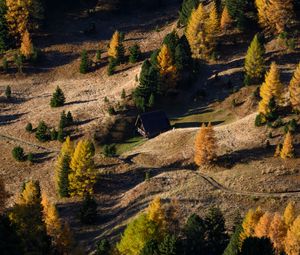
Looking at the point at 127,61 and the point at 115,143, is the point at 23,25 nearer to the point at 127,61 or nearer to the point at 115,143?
the point at 127,61

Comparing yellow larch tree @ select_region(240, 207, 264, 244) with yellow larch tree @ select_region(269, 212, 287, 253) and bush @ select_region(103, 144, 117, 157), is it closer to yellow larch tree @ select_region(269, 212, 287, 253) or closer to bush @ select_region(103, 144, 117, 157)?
yellow larch tree @ select_region(269, 212, 287, 253)

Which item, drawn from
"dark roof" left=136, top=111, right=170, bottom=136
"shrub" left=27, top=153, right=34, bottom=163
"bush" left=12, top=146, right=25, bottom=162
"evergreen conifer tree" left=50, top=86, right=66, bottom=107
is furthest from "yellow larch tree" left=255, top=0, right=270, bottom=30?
"bush" left=12, top=146, right=25, bottom=162

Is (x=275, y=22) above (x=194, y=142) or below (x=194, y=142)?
above

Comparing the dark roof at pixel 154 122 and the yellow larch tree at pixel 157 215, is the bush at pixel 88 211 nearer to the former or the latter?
the yellow larch tree at pixel 157 215

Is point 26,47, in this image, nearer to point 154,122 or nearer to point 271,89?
point 154,122

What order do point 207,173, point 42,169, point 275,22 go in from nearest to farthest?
point 207,173
point 42,169
point 275,22

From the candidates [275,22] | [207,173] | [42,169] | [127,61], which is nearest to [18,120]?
[42,169]
